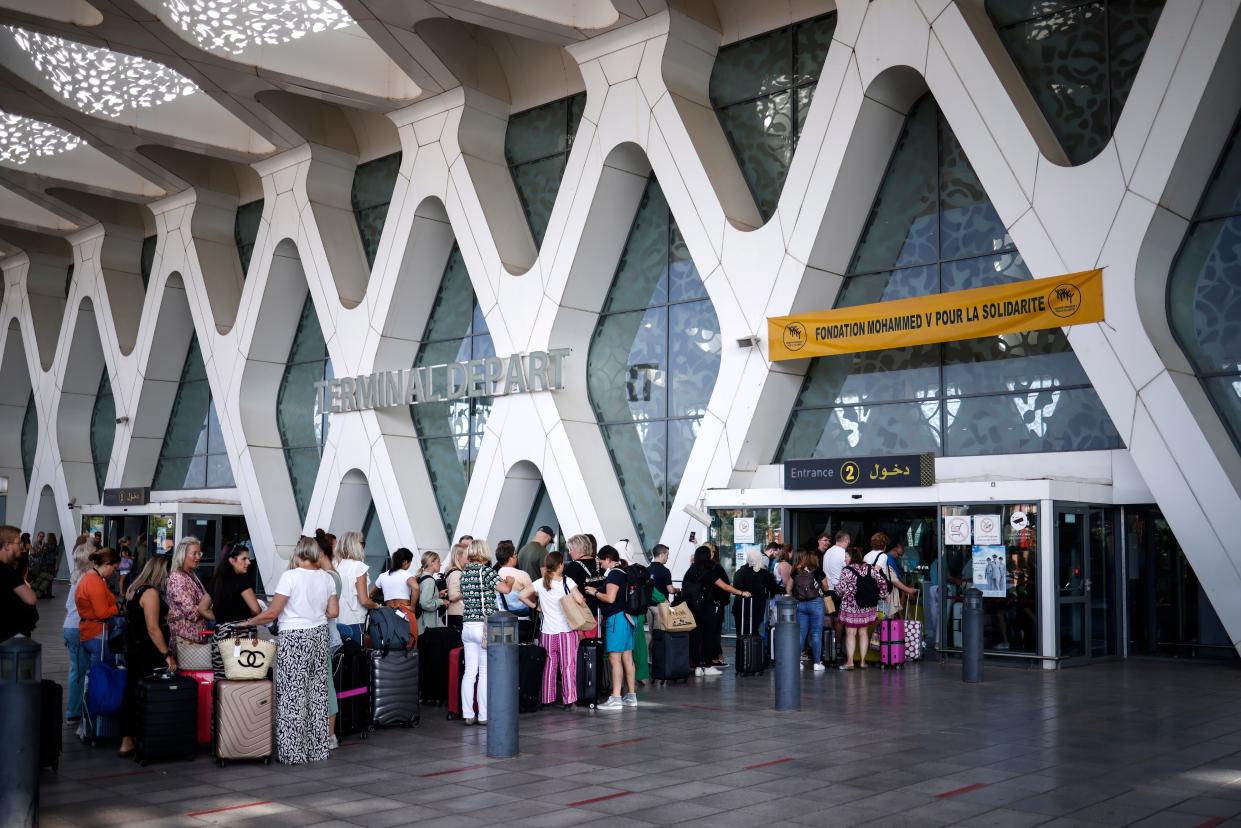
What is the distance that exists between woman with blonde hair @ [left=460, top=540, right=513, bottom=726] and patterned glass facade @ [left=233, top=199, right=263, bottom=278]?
2112 cm

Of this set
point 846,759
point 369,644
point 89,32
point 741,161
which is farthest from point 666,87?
point 846,759

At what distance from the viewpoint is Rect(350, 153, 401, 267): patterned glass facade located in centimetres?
2584

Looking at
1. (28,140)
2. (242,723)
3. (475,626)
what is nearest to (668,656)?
(475,626)

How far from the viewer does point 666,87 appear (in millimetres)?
19391

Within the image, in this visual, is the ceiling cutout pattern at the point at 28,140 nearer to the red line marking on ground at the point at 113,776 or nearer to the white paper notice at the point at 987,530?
the white paper notice at the point at 987,530

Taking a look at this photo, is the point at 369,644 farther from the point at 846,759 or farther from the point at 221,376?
the point at 221,376

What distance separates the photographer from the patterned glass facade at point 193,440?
30484mm

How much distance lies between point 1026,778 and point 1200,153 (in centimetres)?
1008

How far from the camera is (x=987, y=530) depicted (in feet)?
48.1

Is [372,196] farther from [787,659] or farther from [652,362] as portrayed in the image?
[787,659]

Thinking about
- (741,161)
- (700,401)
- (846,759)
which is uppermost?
(741,161)

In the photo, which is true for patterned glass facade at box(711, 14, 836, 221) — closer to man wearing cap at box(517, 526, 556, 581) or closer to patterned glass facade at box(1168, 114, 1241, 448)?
patterned glass facade at box(1168, 114, 1241, 448)

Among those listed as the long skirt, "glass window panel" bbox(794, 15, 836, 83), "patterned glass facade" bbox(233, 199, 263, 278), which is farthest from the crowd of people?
"patterned glass facade" bbox(233, 199, 263, 278)

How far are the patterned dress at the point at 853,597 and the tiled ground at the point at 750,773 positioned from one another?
2.64m
